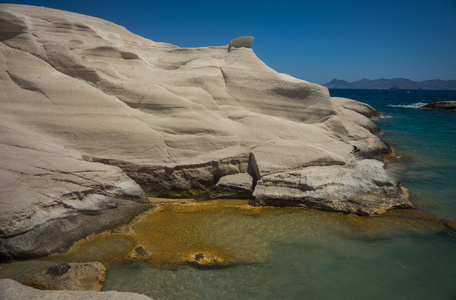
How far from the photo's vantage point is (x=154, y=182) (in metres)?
6.60

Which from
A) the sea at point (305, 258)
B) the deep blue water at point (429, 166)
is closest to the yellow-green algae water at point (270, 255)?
the sea at point (305, 258)

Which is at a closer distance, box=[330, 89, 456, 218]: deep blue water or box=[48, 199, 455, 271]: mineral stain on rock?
box=[48, 199, 455, 271]: mineral stain on rock

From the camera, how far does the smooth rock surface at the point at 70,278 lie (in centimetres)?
379

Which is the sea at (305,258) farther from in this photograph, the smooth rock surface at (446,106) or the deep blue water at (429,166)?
the smooth rock surface at (446,106)

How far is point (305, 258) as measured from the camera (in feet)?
15.5

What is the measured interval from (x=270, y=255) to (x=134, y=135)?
13.5 ft

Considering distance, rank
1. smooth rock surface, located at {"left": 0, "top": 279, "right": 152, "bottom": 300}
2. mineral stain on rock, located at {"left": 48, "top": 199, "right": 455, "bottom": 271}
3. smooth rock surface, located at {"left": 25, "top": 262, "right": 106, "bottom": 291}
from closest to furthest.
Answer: smooth rock surface, located at {"left": 0, "top": 279, "right": 152, "bottom": 300}
smooth rock surface, located at {"left": 25, "top": 262, "right": 106, "bottom": 291}
mineral stain on rock, located at {"left": 48, "top": 199, "right": 455, "bottom": 271}

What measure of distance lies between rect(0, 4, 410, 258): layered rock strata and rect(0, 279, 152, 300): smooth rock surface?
1.03 m

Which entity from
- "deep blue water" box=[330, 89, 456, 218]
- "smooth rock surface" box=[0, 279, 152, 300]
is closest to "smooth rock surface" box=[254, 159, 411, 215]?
"deep blue water" box=[330, 89, 456, 218]

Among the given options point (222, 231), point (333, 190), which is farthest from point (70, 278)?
point (333, 190)

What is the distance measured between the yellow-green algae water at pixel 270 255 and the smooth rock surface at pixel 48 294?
422mm

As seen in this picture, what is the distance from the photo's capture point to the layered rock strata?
16.8 ft

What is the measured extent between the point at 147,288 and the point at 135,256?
768 mm

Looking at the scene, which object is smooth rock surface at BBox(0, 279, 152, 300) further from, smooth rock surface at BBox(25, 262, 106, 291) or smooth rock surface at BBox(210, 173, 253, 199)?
smooth rock surface at BBox(210, 173, 253, 199)
